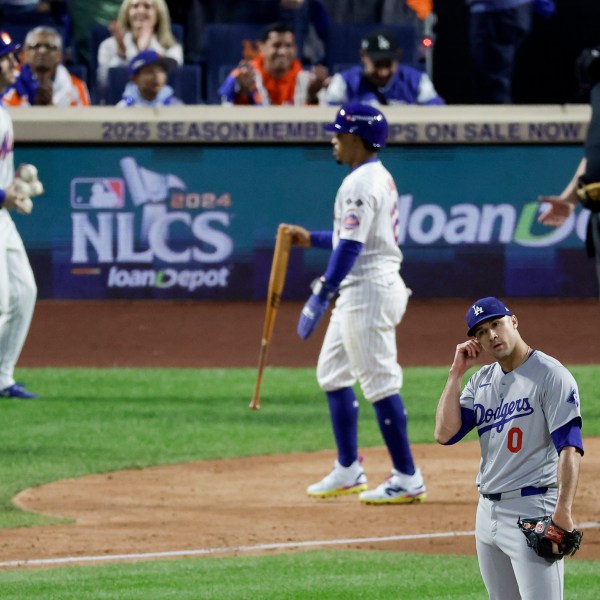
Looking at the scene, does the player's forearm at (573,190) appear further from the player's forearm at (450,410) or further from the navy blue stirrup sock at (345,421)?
the player's forearm at (450,410)

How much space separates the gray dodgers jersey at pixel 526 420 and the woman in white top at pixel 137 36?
1088cm

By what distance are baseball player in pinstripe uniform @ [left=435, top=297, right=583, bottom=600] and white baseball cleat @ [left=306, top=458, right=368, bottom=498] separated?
396cm

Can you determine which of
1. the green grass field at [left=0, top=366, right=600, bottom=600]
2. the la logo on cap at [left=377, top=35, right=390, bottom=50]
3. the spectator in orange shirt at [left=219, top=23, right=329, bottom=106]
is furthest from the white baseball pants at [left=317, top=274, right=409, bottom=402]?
the spectator in orange shirt at [left=219, top=23, right=329, bottom=106]

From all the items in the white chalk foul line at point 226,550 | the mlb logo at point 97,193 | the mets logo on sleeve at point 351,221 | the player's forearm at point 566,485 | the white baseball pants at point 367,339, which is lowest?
the white chalk foul line at point 226,550

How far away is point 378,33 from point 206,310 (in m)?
3.13

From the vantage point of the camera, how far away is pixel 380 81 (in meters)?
15.4

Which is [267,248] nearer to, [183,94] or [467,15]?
[183,94]

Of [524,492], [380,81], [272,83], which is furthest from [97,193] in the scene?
[524,492]

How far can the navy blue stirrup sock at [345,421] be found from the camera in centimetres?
891

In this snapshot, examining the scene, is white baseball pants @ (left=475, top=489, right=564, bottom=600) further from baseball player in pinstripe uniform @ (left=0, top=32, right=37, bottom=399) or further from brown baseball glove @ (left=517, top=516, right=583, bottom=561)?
baseball player in pinstripe uniform @ (left=0, top=32, right=37, bottom=399)

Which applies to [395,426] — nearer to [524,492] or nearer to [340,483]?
[340,483]

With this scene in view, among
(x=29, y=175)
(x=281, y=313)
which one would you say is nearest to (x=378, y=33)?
(x=281, y=313)

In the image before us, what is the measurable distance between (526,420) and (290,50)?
10725mm

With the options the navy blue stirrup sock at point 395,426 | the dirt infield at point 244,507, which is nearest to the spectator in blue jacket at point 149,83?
the dirt infield at point 244,507
